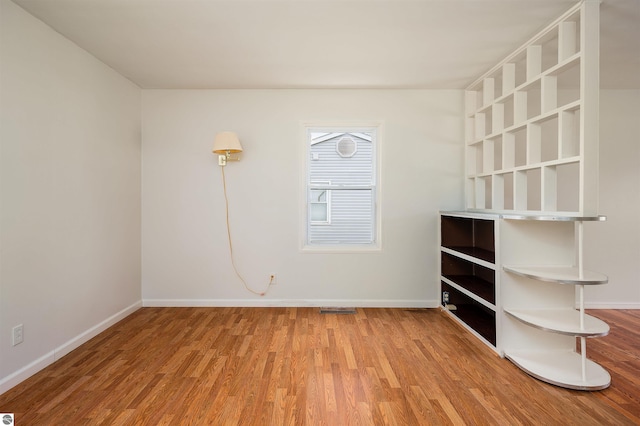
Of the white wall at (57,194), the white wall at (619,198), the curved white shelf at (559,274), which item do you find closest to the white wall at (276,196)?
the white wall at (57,194)

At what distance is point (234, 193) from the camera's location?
3715mm

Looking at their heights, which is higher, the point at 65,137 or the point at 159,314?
the point at 65,137

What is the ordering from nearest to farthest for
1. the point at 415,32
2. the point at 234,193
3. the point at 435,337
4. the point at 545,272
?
the point at 545,272 → the point at 415,32 → the point at 435,337 → the point at 234,193

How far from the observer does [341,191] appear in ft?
12.7

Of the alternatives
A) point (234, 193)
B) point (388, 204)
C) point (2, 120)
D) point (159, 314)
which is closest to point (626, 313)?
point (388, 204)

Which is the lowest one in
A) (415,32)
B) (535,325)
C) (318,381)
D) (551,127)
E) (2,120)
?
(318,381)

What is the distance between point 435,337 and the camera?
2.91 m

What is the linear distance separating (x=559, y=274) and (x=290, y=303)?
254cm

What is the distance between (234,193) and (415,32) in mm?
2383

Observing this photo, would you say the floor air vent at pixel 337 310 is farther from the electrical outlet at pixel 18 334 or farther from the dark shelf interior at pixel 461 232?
the electrical outlet at pixel 18 334

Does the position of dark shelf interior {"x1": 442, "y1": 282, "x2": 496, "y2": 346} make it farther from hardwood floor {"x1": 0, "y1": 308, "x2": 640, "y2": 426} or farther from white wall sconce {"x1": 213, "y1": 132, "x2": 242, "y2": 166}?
white wall sconce {"x1": 213, "y1": 132, "x2": 242, "y2": 166}

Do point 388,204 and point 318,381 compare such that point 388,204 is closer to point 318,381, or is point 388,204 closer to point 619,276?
point 318,381

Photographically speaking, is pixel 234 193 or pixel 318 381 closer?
pixel 318 381

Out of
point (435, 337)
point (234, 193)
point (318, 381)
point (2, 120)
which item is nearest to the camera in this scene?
point (2, 120)
